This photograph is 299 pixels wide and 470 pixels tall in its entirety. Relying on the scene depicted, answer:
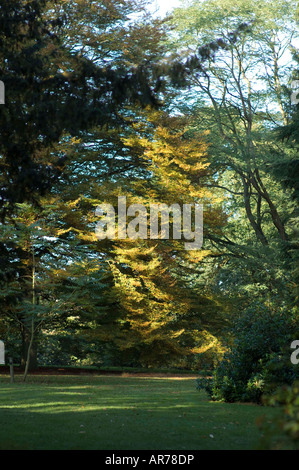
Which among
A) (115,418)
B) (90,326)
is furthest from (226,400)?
(90,326)

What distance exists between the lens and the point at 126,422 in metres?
7.92

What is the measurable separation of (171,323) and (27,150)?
14.3 m

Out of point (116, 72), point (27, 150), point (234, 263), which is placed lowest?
point (234, 263)

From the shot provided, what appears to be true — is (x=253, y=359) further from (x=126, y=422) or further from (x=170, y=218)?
(x=170, y=218)

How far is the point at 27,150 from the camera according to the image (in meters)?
8.31

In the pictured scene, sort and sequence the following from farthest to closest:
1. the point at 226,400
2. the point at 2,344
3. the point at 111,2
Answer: the point at 111,2
the point at 2,344
the point at 226,400

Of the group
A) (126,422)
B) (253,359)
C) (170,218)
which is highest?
(170,218)

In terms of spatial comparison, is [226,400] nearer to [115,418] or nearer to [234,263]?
[115,418]

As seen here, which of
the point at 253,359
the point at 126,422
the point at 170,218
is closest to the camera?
the point at 126,422

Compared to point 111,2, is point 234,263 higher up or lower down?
lower down

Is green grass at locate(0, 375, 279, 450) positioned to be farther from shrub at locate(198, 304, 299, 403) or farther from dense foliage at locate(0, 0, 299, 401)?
dense foliage at locate(0, 0, 299, 401)

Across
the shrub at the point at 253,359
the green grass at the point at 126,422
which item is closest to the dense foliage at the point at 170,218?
the shrub at the point at 253,359

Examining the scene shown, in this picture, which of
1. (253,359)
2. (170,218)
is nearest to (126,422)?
(253,359)

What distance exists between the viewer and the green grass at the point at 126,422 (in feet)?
20.8
